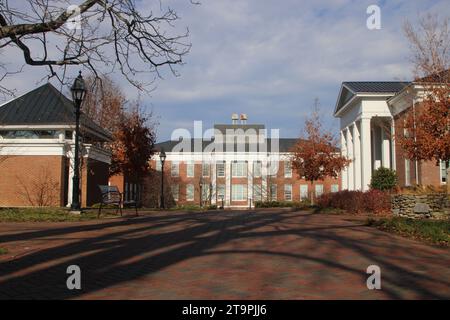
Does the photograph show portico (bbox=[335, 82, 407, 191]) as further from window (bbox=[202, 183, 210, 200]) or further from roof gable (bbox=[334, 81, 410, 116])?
window (bbox=[202, 183, 210, 200])

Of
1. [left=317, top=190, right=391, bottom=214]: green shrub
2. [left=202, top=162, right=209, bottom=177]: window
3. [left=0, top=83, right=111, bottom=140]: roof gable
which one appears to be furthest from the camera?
[left=202, top=162, right=209, bottom=177]: window

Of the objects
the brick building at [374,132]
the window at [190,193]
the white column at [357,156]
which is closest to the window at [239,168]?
the window at [190,193]

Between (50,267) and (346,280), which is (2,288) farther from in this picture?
(346,280)

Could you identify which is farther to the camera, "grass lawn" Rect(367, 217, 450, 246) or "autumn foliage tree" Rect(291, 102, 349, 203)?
"autumn foliage tree" Rect(291, 102, 349, 203)

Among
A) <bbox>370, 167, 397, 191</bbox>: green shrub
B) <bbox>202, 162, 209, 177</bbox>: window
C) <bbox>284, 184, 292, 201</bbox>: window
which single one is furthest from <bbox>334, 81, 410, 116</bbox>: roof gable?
<bbox>202, 162, 209, 177</bbox>: window

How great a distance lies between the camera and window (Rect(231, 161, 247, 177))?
2734 inches

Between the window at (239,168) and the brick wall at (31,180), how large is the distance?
44027mm

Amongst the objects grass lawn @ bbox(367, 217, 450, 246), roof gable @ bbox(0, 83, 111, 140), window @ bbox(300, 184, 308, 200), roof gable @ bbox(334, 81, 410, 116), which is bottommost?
grass lawn @ bbox(367, 217, 450, 246)

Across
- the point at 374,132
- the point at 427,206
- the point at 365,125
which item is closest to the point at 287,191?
the point at 374,132

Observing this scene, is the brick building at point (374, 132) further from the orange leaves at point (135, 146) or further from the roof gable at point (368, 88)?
the orange leaves at point (135, 146)

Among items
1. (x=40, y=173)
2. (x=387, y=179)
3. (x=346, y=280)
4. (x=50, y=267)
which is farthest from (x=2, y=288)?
(x=387, y=179)

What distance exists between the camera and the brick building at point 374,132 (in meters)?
31.2

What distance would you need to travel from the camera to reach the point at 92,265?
274 inches

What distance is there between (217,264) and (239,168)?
62.7 m
